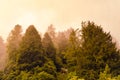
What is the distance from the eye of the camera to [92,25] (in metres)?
46.6

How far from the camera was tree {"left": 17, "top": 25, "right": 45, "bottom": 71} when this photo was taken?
48.7 metres

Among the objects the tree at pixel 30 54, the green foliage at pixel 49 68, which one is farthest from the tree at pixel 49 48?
the green foliage at pixel 49 68

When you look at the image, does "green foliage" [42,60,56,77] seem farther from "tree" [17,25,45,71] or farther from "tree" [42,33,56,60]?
"tree" [42,33,56,60]

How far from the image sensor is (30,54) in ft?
163

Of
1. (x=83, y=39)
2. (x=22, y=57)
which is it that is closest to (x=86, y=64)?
(x=83, y=39)

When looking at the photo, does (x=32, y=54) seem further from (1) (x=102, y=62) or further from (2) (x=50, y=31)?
(2) (x=50, y=31)

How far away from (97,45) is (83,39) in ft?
9.48

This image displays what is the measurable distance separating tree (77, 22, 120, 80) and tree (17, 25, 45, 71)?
8.74 meters

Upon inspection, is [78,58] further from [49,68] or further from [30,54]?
[30,54]

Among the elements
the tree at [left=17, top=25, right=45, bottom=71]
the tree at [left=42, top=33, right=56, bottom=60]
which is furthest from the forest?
the tree at [left=42, top=33, right=56, bottom=60]

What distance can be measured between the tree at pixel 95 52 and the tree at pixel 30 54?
874 centimetres

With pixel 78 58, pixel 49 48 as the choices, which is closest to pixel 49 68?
pixel 78 58

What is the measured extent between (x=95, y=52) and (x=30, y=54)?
40.5 feet

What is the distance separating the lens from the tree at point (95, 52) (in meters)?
42.4
